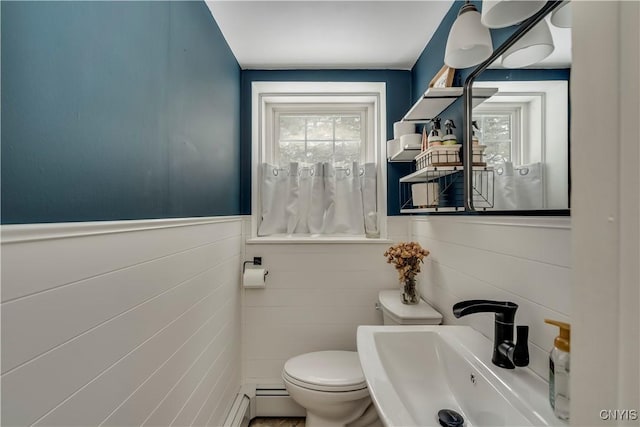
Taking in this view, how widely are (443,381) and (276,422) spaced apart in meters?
1.31

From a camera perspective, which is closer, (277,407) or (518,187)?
(518,187)

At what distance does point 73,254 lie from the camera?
0.59 meters

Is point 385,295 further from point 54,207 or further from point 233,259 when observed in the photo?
point 54,207

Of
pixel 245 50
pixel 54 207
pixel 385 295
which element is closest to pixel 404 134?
pixel 385 295

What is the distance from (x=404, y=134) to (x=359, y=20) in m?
0.65

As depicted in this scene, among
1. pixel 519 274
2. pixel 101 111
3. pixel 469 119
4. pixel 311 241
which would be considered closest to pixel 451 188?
pixel 469 119

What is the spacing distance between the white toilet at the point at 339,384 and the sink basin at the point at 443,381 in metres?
0.33

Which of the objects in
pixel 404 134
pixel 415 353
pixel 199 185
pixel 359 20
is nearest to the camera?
pixel 415 353

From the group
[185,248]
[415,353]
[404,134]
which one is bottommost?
[415,353]

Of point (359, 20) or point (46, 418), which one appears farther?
point (359, 20)

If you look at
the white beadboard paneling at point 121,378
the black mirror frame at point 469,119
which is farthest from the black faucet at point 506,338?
the white beadboard paneling at point 121,378

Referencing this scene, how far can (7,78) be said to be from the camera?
48 cm

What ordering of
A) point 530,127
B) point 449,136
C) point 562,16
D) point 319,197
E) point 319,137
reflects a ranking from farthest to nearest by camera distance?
point 319,137, point 319,197, point 449,136, point 530,127, point 562,16

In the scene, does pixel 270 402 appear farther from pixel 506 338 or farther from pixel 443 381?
pixel 506 338
